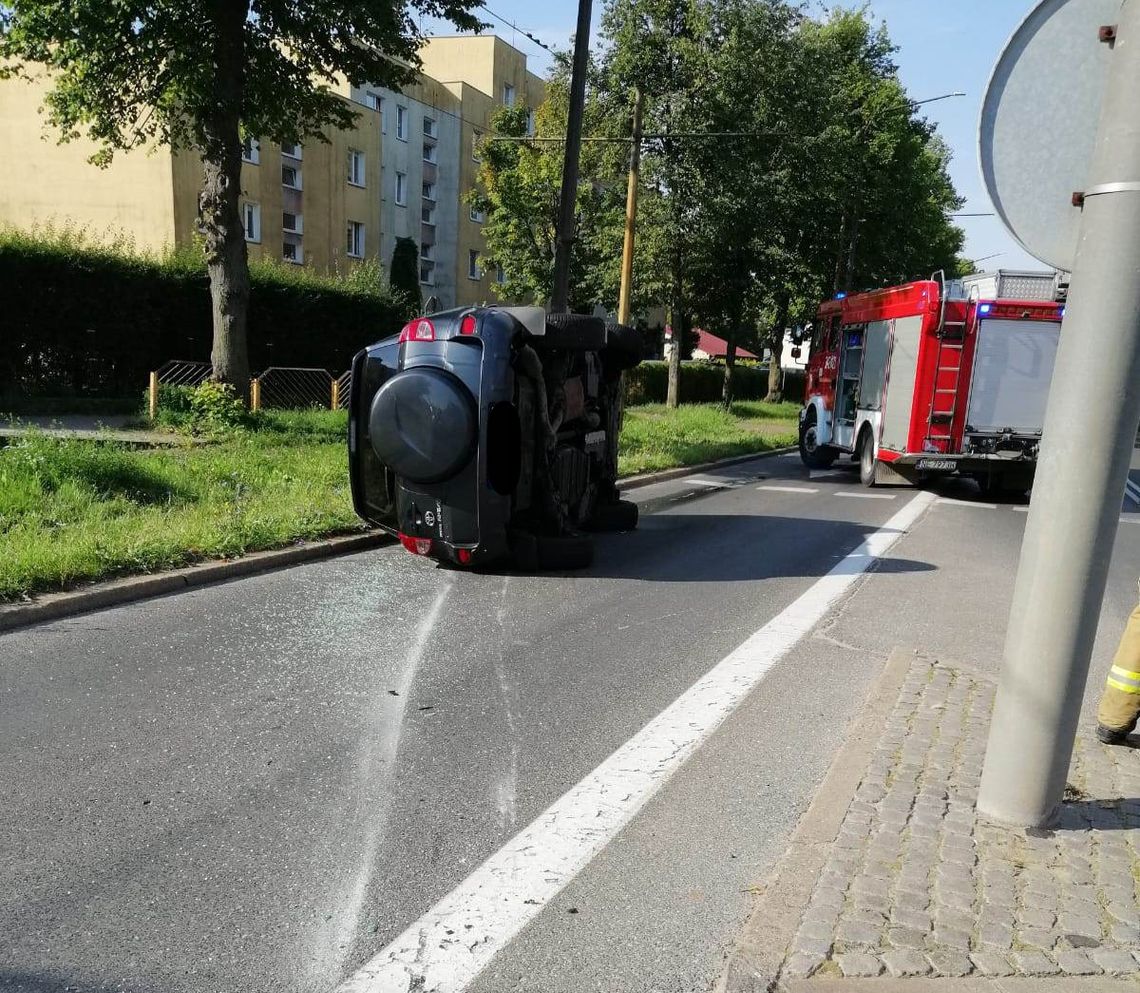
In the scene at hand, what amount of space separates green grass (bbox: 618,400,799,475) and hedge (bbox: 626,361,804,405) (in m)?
2.72

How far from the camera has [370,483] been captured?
7867mm

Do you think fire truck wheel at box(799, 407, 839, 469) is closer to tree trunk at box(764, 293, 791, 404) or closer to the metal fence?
the metal fence

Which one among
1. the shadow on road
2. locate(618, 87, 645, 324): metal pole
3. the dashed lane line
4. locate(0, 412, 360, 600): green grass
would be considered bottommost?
the dashed lane line

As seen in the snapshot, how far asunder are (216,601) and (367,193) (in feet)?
122

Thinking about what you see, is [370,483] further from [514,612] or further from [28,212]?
[28,212]

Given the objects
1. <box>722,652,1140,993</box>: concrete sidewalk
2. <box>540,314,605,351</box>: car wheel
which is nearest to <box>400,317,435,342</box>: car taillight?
<box>540,314,605,351</box>: car wheel

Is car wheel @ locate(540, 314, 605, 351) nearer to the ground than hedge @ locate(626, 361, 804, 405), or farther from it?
farther from it

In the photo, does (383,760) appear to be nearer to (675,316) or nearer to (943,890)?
(943,890)

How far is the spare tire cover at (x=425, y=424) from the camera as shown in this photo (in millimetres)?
6867

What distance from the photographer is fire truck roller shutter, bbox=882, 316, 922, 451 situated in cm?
1405

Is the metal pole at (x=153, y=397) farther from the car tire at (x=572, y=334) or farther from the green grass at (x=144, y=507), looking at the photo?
the car tire at (x=572, y=334)

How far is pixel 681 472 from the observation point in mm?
15812

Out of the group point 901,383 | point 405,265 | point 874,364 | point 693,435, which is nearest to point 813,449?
point 693,435

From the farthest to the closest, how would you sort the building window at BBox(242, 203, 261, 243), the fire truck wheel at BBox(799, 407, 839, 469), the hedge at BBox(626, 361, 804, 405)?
the building window at BBox(242, 203, 261, 243)
the hedge at BBox(626, 361, 804, 405)
the fire truck wheel at BBox(799, 407, 839, 469)
